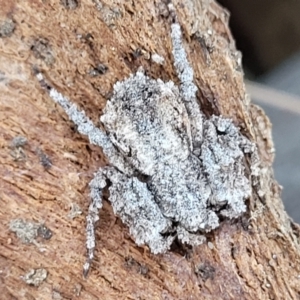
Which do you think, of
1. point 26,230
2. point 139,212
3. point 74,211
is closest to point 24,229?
point 26,230

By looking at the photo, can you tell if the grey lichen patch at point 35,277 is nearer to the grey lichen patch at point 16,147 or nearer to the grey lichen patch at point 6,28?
the grey lichen patch at point 16,147

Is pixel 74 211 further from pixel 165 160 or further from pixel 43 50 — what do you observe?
pixel 43 50

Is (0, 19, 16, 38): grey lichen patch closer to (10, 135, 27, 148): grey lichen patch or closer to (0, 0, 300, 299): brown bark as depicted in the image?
(0, 0, 300, 299): brown bark

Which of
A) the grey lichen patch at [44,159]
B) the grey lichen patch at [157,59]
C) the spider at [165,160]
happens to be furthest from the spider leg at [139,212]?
the grey lichen patch at [157,59]

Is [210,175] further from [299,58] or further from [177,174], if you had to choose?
[299,58]

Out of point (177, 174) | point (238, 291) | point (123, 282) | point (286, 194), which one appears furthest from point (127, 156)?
point (286, 194)

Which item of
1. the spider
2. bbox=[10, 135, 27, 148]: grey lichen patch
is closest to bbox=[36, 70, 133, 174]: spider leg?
the spider
